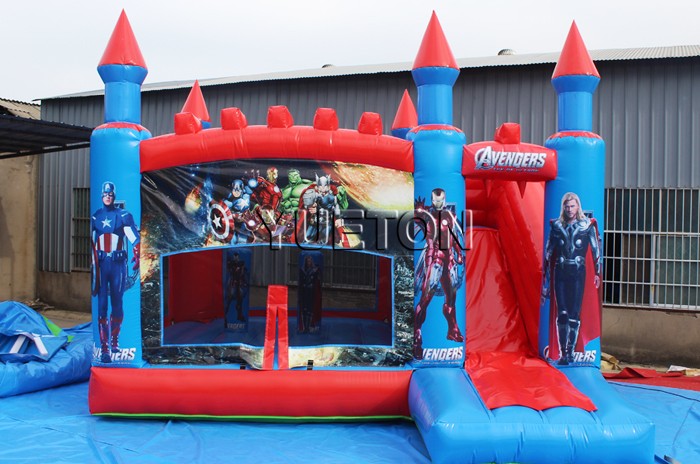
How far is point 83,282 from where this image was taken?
32.6ft

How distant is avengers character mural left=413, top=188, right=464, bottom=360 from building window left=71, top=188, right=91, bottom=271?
23.7ft

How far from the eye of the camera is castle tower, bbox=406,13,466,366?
15.1 ft

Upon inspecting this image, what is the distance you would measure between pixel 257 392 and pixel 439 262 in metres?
1.70

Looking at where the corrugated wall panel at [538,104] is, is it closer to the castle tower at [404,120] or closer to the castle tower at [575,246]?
the castle tower at [404,120]

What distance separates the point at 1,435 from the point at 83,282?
5.91 metres

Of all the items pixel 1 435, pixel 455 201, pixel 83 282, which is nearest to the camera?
pixel 1 435

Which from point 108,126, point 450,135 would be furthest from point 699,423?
point 108,126

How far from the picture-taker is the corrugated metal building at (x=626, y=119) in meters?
7.02

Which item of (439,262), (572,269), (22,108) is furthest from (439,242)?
(22,108)

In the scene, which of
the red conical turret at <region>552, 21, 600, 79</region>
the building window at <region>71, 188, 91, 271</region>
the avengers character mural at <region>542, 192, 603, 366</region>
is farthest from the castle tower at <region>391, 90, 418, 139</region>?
the building window at <region>71, 188, 91, 271</region>

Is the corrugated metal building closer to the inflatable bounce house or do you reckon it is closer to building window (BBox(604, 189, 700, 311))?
building window (BBox(604, 189, 700, 311))

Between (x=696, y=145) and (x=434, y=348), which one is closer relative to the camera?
(x=434, y=348)

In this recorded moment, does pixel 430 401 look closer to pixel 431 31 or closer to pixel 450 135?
pixel 450 135

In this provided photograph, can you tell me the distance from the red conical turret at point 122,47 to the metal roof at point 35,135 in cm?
259
